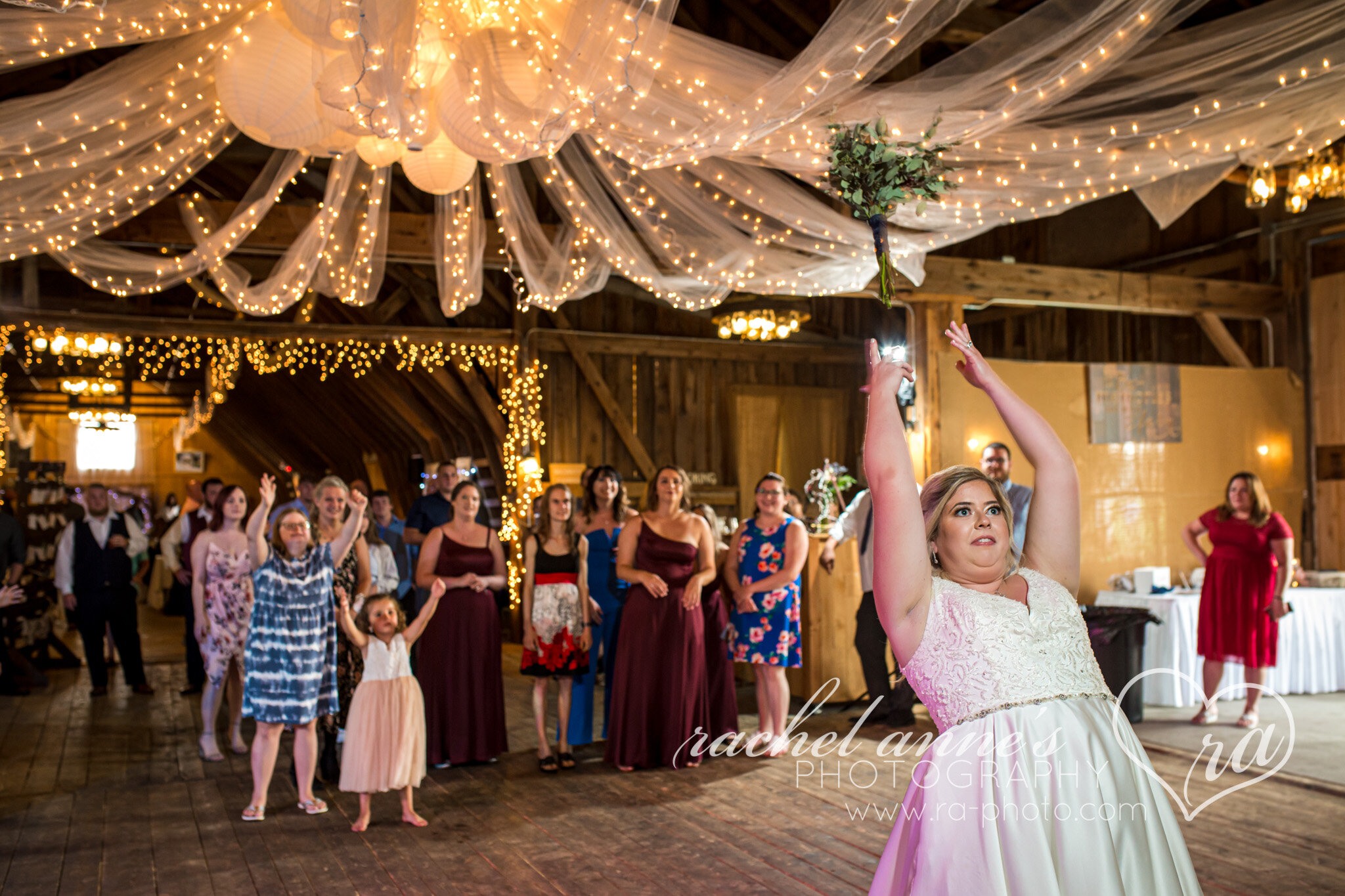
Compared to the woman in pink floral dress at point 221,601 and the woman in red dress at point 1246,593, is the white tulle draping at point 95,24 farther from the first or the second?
the woman in red dress at point 1246,593

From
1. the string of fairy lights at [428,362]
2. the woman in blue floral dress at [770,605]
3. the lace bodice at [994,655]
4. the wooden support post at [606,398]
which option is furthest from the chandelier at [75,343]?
the lace bodice at [994,655]

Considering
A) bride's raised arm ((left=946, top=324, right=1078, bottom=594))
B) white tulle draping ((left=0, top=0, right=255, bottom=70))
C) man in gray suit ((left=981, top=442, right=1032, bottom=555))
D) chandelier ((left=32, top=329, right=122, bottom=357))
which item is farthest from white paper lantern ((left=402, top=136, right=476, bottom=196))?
chandelier ((left=32, top=329, right=122, bottom=357))

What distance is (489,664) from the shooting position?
224 inches

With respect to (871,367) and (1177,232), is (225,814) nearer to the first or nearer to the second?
(871,367)

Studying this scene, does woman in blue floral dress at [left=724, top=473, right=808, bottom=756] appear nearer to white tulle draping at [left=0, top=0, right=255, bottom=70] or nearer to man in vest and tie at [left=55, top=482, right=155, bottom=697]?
white tulle draping at [left=0, top=0, right=255, bottom=70]

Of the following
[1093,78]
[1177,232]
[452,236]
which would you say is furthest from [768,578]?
[1177,232]

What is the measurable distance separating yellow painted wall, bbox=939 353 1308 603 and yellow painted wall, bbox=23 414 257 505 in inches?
750

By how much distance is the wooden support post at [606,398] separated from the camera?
486 inches

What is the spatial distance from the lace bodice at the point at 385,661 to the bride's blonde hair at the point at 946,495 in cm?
308

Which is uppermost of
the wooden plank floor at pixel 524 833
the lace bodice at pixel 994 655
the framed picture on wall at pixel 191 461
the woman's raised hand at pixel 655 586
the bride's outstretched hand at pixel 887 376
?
the framed picture on wall at pixel 191 461

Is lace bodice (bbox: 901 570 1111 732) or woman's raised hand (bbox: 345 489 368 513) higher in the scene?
woman's raised hand (bbox: 345 489 368 513)

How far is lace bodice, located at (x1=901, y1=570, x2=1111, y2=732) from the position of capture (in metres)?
1.88

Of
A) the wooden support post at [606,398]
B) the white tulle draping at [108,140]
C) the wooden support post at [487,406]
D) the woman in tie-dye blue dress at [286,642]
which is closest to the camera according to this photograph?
the white tulle draping at [108,140]

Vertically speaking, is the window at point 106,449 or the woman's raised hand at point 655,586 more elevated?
the window at point 106,449
